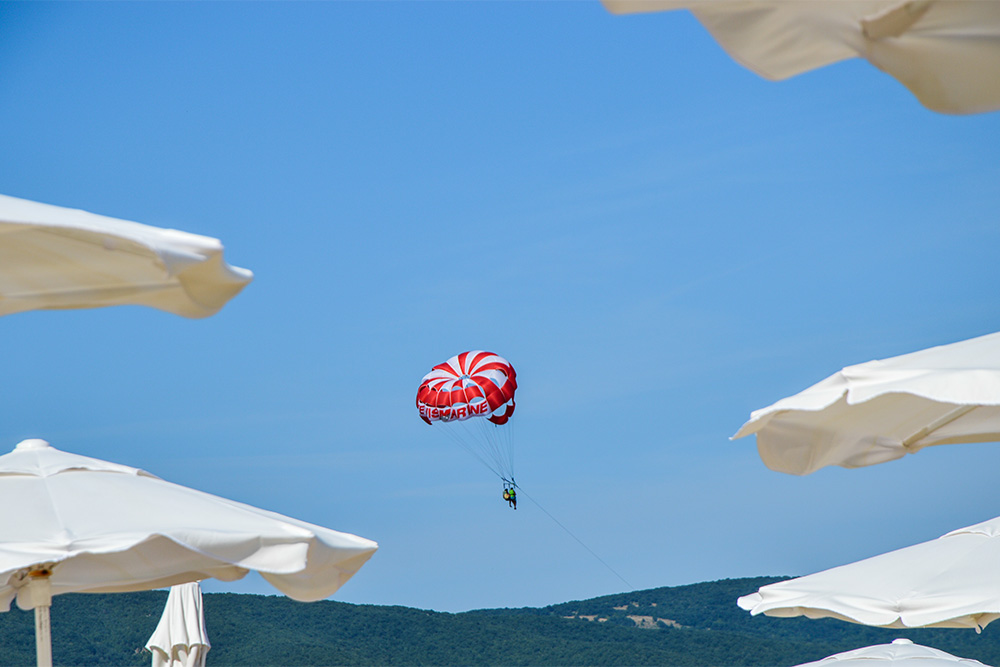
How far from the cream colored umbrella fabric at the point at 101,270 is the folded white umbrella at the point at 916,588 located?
3845 millimetres

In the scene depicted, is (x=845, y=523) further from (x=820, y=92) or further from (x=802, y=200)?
(x=820, y=92)

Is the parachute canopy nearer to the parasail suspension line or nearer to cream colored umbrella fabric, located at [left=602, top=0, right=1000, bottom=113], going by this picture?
cream colored umbrella fabric, located at [left=602, top=0, right=1000, bottom=113]

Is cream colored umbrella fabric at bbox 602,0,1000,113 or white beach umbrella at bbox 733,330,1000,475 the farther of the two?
white beach umbrella at bbox 733,330,1000,475

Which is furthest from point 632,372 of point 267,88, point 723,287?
point 267,88

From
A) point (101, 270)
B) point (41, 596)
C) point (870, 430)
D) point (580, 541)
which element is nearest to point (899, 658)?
point (870, 430)

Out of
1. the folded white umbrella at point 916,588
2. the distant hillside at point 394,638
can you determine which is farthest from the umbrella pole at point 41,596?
the distant hillside at point 394,638

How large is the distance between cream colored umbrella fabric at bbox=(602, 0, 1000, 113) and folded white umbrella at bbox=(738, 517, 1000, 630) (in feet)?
11.1

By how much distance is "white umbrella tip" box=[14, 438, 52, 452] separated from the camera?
5070 millimetres

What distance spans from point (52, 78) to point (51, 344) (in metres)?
7.31

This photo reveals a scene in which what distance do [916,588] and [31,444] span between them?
4.15 metres

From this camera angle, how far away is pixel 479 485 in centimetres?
3959

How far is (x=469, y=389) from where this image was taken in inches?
491

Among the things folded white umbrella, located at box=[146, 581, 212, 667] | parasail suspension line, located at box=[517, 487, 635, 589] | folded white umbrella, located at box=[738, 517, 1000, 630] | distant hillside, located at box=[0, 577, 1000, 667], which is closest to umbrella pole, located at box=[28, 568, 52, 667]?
folded white umbrella, located at box=[738, 517, 1000, 630]

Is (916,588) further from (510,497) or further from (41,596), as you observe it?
(510,497)
